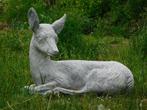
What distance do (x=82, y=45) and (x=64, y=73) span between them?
353 cm

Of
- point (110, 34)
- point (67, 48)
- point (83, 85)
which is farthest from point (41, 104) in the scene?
point (110, 34)

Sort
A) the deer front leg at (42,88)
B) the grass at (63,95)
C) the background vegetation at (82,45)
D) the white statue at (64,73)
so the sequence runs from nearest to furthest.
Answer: the grass at (63,95) < the background vegetation at (82,45) < the deer front leg at (42,88) < the white statue at (64,73)

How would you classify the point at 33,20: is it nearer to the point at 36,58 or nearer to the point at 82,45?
the point at 36,58

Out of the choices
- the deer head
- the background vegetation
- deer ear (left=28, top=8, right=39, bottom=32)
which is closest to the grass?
the background vegetation

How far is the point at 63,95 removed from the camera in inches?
266

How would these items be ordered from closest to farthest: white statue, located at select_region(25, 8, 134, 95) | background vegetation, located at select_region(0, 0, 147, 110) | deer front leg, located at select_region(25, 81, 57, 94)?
background vegetation, located at select_region(0, 0, 147, 110) → deer front leg, located at select_region(25, 81, 57, 94) → white statue, located at select_region(25, 8, 134, 95)

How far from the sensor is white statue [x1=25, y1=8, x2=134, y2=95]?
6758 mm

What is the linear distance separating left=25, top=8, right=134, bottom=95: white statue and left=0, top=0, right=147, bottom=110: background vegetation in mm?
106

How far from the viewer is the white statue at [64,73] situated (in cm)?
676

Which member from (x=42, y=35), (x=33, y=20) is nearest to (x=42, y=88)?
(x=42, y=35)

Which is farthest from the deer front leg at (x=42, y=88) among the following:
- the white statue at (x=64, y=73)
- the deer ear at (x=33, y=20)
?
the deer ear at (x=33, y=20)

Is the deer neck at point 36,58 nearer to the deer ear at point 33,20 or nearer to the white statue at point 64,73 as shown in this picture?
the white statue at point 64,73

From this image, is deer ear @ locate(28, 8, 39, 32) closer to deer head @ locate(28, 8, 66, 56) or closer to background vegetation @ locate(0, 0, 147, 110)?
deer head @ locate(28, 8, 66, 56)

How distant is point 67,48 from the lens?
1014 centimetres
